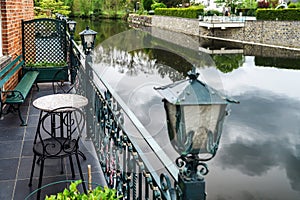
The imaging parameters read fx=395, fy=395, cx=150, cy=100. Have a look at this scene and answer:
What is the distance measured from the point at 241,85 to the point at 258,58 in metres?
6.91

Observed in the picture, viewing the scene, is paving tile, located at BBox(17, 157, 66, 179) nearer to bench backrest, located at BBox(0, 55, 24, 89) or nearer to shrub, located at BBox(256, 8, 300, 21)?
bench backrest, located at BBox(0, 55, 24, 89)

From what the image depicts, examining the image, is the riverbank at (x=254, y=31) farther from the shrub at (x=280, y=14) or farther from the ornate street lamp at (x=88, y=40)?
the ornate street lamp at (x=88, y=40)

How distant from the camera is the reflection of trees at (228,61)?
16.3 metres

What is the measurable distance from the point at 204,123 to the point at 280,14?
23301 millimetres

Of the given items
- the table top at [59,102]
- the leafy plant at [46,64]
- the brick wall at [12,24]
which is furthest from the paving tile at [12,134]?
the leafy plant at [46,64]

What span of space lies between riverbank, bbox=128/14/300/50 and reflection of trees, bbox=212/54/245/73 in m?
4.27

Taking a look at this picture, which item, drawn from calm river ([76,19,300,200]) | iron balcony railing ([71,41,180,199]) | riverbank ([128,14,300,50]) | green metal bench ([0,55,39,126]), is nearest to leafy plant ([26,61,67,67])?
calm river ([76,19,300,200])

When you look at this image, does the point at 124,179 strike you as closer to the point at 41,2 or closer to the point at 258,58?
the point at 258,58

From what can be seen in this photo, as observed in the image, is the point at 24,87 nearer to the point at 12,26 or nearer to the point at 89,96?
the point at 12,26

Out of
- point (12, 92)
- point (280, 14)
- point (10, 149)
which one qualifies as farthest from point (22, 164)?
point (280, 14)

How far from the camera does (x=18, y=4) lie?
23.0ft

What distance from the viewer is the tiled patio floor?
10.5 feet

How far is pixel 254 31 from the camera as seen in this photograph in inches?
987

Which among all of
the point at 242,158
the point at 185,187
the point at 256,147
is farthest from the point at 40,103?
the point at 256,147
